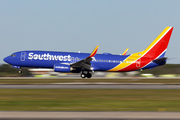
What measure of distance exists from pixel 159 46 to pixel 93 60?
11869 mm

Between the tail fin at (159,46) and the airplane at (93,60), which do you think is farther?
the tail fin at (159,46)

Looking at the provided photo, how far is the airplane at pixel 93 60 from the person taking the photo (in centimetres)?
4678

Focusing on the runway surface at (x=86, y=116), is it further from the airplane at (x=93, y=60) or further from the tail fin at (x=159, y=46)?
the tail fin at (x=159, y=46)

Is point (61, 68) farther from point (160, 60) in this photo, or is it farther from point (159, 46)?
point (159, 46)

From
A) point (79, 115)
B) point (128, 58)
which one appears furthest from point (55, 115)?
point (128, 58)

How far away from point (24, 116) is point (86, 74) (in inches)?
1451

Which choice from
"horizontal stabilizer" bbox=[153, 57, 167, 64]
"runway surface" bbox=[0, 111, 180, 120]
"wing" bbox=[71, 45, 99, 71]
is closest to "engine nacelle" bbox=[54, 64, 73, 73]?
"wing" bbox=[71, 45, 99, 71]

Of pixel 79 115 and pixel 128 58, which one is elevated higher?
pixel 128 58

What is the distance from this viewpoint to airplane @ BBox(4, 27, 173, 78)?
46.8 metres

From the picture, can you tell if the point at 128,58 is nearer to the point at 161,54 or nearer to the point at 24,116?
the point at 161,54

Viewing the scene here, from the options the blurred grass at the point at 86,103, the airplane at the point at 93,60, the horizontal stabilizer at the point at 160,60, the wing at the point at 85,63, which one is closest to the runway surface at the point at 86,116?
the blurred grass at the point at 86,103

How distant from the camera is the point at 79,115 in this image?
42.6 ft

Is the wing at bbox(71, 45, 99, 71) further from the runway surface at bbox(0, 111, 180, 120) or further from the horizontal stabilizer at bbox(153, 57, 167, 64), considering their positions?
the runway surface at bbox(0, 111, 180, 120)

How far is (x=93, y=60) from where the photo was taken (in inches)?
1906
